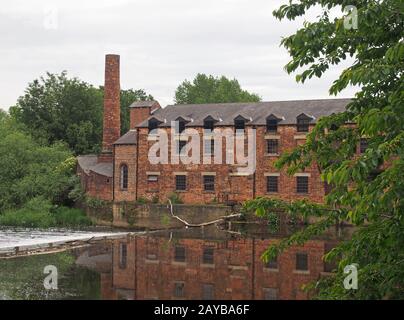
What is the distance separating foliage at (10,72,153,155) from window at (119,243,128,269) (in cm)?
2652

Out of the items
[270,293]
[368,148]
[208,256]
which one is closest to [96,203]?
[208,256]

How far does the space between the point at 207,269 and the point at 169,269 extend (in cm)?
149

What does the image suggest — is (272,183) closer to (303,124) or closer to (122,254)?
(303,124)

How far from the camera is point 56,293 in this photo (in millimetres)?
17781

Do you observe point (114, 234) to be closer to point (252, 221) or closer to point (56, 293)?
point (252, 221)

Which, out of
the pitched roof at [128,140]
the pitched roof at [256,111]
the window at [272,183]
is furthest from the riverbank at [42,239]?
the pitched roof at [256,111]

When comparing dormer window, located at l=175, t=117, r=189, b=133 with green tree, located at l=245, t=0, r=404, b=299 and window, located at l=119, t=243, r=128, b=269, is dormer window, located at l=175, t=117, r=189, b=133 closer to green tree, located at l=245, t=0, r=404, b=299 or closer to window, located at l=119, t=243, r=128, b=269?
window, located at l=119, t=243, r=128, b=269

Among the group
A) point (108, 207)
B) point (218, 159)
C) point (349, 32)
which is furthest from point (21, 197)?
point (349, 32)

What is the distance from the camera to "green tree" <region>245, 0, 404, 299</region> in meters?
6.06

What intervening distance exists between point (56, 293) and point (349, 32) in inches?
496

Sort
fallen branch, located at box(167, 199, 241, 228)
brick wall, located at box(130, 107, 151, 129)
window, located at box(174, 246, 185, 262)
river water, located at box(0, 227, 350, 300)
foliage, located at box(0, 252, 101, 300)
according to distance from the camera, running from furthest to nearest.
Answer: brick wall, located at box(130, 107, 151, 129) → fallen branch, located at box(167, 199, 241, 228) → window, located at box(174, 246, 185, 262) → river water, located at box(0, 227, 350, 300) → foliage, located at box(0, 252, 101, 300)

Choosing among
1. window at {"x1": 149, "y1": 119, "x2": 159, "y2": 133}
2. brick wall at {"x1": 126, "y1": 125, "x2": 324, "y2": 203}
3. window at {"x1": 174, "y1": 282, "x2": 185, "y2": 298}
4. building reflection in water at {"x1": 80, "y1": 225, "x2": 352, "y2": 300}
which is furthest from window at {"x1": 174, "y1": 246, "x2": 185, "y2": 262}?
window at {"x1": 149, "y1": 119, "x2": 159, "y2": 133}

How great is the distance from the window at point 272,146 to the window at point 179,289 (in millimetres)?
20020
